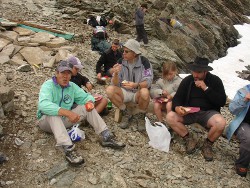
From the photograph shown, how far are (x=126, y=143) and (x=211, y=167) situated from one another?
68.1 inches

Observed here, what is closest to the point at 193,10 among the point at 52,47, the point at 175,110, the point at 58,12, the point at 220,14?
the point at 220,14

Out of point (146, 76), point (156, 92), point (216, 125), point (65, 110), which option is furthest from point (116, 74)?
point (216, 125)

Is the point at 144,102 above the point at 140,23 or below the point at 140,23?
above

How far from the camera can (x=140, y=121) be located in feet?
22.6

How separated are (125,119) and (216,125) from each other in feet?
6.51

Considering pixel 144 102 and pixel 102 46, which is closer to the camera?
pixel 144 102

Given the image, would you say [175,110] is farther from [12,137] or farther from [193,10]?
[193,10]

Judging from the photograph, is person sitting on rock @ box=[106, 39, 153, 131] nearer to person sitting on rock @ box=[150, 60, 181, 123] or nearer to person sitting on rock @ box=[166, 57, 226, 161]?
person sitting on rock @ box=[150, 60, 181, 123]

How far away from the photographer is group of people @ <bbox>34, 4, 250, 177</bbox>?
209 inches

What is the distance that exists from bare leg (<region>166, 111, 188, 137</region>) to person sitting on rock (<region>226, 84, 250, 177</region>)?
926 millimetres

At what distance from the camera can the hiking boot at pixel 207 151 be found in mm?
5977

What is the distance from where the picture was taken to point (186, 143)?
6.20 metres

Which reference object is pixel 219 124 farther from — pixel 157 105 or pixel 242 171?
pixel 157 105

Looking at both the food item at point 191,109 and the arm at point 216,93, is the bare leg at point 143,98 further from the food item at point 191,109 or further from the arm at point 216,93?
the arm at point 216,93
